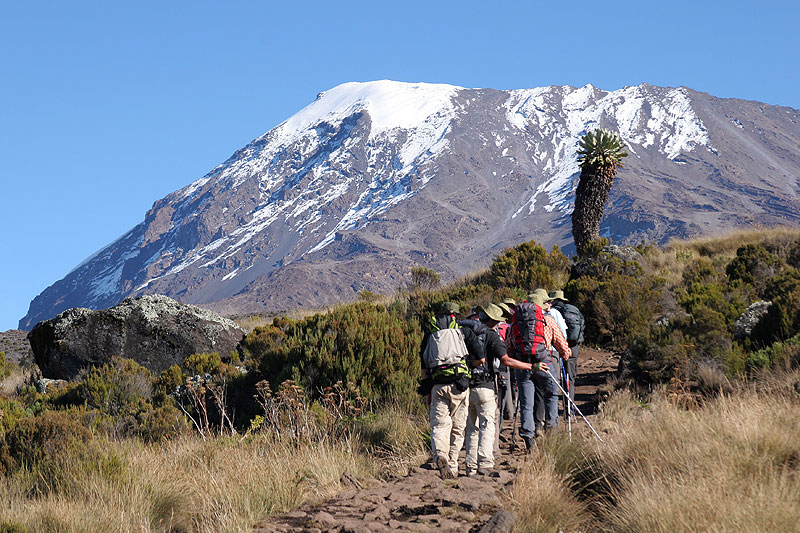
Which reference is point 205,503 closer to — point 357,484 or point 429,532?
point 357,484

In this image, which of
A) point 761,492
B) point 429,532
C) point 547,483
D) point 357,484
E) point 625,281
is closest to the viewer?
point 761,492

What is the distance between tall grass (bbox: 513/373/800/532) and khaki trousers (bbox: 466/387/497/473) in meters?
0.56

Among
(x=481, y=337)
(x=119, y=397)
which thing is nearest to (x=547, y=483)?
(x=481, y=337)

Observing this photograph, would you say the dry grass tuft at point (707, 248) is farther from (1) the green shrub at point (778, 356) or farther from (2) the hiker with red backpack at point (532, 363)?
(2) the hiker with red backpack at point (532, 363)

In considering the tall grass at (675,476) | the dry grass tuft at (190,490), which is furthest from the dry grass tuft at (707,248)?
the dry grass tuft at (190,490)

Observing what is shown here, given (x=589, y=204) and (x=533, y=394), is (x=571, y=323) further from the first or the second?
(x=589, y=204)

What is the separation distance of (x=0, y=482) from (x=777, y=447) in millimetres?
7038

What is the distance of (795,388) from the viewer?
8.88 meters

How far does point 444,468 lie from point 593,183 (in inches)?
769

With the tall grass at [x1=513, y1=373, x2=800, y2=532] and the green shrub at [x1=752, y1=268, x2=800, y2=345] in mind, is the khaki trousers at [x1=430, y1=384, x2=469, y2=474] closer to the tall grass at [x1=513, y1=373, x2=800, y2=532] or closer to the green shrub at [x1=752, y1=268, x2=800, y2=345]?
the tall grass at [x1=513, y1=373, x2=800, y2=532]

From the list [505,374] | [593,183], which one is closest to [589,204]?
[593,183]

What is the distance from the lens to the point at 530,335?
28.7 ft

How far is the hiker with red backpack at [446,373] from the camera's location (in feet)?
25.0

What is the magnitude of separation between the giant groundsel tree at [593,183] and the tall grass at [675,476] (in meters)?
17.8
